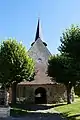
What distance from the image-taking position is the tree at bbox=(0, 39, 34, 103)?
43.1 m

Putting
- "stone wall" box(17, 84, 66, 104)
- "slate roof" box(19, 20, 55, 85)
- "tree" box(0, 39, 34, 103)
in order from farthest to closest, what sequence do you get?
"slate roof" box(19, 20, 55, 85) < "stone wall" box(17, 84, 66, 104) < "tree" box(0, 39, 34, 103)

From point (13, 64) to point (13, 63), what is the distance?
6.2 inches

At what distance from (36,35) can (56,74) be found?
98.2ft

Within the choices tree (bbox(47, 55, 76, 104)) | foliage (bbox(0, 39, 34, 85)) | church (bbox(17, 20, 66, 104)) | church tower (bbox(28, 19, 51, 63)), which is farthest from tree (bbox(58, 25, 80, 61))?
church tower (bbox(28, 19, 51, 63))

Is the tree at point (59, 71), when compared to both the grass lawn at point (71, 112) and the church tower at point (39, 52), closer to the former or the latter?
the grass lawn at point (71, 112)

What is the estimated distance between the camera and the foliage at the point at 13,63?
4306 centimetres

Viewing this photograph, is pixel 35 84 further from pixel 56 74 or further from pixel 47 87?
pixel 56 74

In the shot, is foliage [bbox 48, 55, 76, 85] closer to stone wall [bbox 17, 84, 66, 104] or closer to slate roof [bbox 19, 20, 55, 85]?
slate roof [bbox 19, 20, 55, 85]

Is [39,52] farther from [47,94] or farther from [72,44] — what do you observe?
[72,44]

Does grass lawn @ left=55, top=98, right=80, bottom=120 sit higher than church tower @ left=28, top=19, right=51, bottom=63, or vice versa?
church tower @ left=28, top=19, right=51, bottom=63

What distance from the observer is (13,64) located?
43.2m

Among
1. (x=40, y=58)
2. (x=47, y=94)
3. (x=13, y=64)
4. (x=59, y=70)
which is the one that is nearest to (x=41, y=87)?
(x=47, y=94)

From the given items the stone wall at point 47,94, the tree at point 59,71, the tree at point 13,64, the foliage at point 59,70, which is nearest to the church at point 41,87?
the stone wall at point 47,94

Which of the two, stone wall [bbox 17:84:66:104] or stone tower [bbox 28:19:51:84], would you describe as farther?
stone tower [bbox 28:19:51:84]
